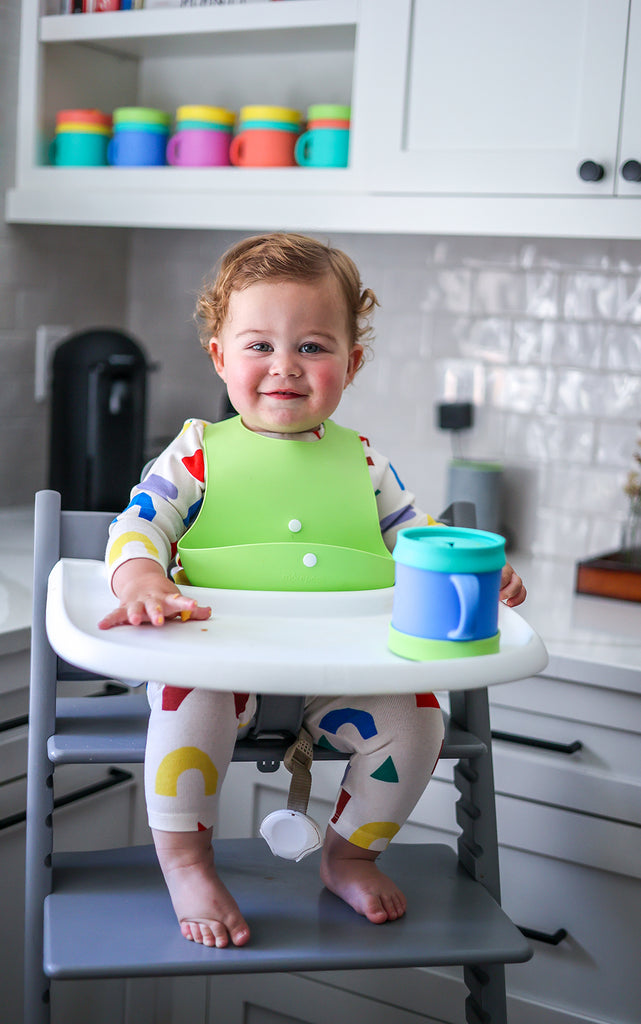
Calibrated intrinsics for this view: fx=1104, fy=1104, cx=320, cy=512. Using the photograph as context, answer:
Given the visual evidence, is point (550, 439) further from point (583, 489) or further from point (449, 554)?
point (449, 554)

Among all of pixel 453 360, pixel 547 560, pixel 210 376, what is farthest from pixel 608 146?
pixel 210 376

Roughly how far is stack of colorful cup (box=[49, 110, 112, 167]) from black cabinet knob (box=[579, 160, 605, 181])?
0.97 m

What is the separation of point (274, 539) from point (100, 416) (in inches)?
39.2

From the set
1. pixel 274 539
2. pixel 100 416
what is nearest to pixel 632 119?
pixel 274 539

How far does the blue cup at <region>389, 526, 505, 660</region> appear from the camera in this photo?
2.91 ft

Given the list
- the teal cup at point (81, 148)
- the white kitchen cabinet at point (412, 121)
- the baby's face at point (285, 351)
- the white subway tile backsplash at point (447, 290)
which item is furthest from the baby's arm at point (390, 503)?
the teal cup at point (81, 148)

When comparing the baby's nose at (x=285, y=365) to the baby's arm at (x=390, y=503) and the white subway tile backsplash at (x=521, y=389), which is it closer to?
the baby's arm at (x=390, y=503)

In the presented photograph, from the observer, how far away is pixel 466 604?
89cm

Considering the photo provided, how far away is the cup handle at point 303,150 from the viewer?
1.90 m

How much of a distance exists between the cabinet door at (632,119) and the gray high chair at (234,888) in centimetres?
84

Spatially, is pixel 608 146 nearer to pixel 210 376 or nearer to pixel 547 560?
pixel 547 560

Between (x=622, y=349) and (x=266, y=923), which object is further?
(x=622, y=349)

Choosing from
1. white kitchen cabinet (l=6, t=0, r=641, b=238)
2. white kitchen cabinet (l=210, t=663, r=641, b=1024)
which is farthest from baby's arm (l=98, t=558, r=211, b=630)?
white kitchen cabinet (l=6, t=0, r=641, b=238)

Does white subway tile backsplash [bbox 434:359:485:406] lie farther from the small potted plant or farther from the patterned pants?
the patterned pants
